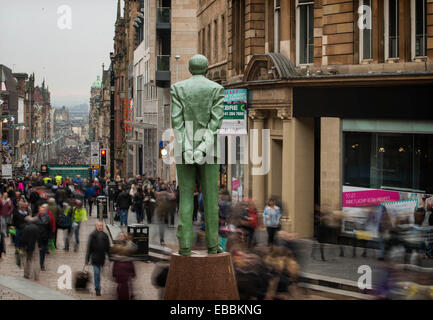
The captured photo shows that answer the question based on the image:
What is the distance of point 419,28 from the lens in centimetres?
2170

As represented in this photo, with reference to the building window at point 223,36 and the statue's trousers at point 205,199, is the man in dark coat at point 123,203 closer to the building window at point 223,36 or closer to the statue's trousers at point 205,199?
the building window at point 223,36

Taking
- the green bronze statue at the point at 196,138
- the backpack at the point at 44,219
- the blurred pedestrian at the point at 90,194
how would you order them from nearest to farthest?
the green bronze statue at the point at 196,138 → the backpack at the point at 44,219 → the blurred pedestrian at the point at 90,194

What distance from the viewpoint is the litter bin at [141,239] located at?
2103 cm

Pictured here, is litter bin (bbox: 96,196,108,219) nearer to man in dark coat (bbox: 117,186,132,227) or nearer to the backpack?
man in dark coat (bbox: 117,186,132,227)

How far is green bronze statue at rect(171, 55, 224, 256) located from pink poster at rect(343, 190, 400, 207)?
1073 centimetres

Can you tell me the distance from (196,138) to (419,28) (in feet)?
37.9

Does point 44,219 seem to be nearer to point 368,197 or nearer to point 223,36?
point 368,197

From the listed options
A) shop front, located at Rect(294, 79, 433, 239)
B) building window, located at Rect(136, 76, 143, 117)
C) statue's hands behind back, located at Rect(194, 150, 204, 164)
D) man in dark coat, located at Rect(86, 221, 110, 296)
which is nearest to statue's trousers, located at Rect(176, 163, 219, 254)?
statue's hands behind back, located at Rect(194, 150, 204, 164)

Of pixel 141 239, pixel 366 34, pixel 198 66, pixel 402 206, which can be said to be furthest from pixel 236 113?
pixel 198 66

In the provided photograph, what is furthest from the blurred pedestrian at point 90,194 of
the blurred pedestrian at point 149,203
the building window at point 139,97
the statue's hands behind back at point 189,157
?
the building window at point 139,97

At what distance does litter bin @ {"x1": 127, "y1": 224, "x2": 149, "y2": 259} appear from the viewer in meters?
21.0

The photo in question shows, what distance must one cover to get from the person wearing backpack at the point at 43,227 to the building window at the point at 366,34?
33.0ft
